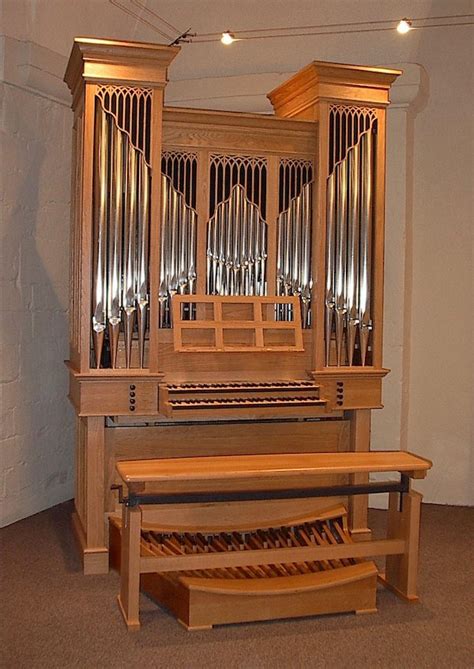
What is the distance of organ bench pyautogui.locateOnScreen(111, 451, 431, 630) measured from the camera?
3.88 meters

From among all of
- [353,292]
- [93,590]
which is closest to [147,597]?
[93,590]

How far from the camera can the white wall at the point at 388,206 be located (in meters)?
5.66

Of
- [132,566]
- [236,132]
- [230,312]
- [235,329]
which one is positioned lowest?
[132,566]

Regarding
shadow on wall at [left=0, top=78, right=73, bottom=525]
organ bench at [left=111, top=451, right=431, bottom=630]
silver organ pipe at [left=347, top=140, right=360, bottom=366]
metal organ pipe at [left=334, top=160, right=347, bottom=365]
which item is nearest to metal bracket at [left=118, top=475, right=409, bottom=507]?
organ bench at [left=111, top=451, right=431, bottom=630]

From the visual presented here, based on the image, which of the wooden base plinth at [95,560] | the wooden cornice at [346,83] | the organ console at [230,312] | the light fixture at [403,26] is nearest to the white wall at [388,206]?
the light fixture at [403,26]

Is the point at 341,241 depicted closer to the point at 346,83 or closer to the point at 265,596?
the point at 346,83

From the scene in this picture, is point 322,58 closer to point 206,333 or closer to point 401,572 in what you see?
point 206,333

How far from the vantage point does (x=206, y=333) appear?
16.6 feet

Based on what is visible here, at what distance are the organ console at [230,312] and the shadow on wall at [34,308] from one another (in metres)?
0.46

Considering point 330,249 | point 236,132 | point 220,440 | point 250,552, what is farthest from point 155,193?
point 250,552

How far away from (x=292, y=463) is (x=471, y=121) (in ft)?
11.1

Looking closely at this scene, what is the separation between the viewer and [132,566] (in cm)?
388

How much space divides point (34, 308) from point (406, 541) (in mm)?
3075

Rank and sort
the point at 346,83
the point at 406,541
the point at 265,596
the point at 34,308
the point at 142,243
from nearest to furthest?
the point at 265,596 → the point at 406,541 → the point at 142,243 → the point at 346,83 → the point at 34,308
